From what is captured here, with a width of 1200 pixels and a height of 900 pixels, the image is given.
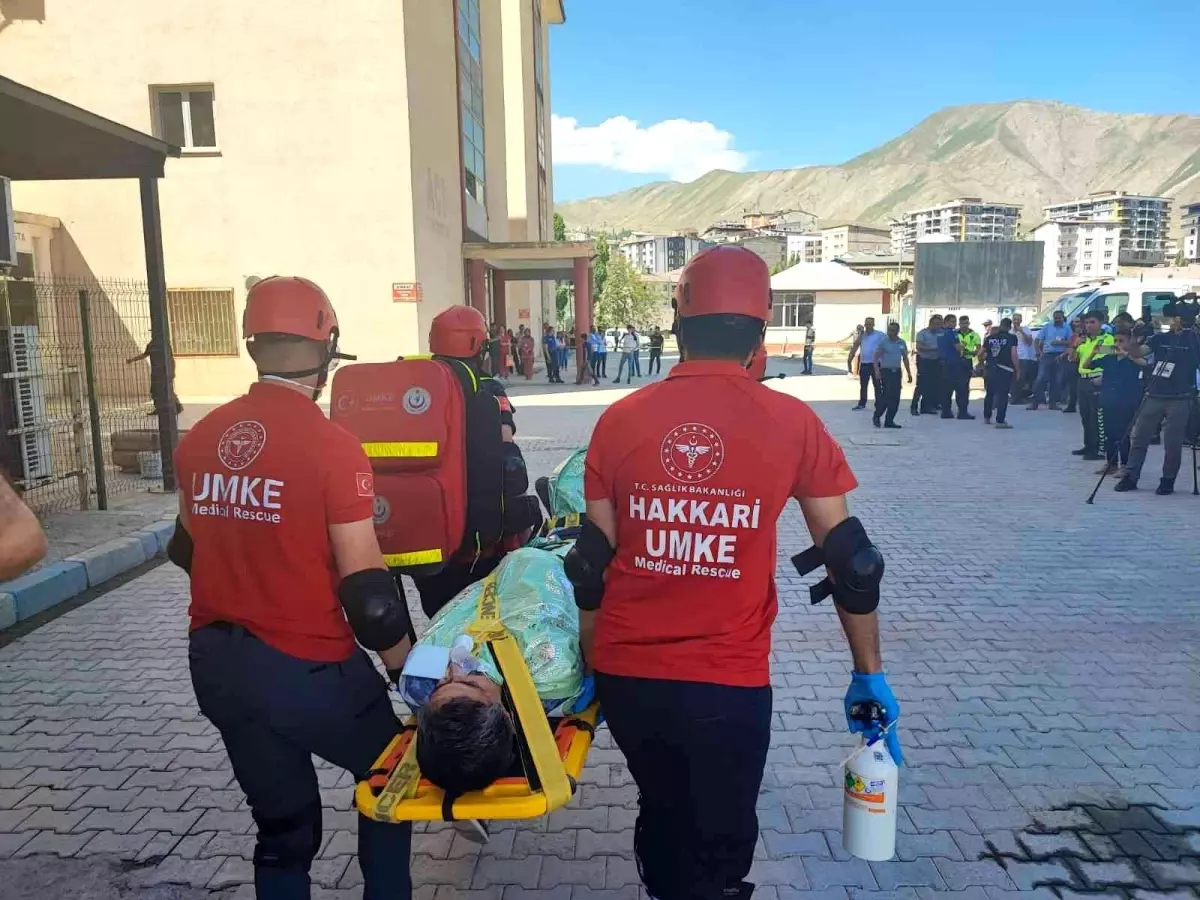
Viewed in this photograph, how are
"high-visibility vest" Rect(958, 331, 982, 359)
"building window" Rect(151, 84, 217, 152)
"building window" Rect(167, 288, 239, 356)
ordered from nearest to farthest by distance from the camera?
"high-visibility vest" Rect(958, 331, 982, 359) < "building window" Rect(151, 84, 217, 152) < "building window" Rect(167, 288, 239, 356)

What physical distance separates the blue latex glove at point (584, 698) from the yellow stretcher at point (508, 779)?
0.06ft

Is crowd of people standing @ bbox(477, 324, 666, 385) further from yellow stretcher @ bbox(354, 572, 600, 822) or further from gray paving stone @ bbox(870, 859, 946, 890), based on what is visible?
yellow stretcher @ bbox(354, 572, 600, 822)

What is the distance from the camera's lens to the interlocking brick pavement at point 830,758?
302 cm

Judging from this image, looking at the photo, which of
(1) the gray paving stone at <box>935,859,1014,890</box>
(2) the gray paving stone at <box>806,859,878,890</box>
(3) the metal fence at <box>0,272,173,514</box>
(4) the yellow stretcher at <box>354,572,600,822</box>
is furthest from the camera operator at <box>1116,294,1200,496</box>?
(3) the metal fence at <box>0,272,173,514</box>

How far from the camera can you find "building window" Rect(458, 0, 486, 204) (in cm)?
2539

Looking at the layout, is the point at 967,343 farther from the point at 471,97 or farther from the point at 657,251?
the point at 657,251

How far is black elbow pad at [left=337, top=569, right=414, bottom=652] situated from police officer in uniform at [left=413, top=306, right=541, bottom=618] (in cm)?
122

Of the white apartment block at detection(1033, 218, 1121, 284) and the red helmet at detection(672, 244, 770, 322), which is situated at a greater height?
the white apartment block at detection(1033, 218, 1121, 284)

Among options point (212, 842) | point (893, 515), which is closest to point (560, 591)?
point (212, 842)

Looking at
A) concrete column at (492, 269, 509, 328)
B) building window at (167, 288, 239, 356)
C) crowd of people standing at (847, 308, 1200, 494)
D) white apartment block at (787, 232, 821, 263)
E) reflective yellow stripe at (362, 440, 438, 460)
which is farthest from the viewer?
white apartment block at (787, 232, 821, 263)

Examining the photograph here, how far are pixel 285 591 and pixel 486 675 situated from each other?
54 centimetres

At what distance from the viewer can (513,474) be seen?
11.5 ft

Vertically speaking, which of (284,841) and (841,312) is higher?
(841,312)

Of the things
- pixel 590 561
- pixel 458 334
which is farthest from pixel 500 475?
pixel 590 561
